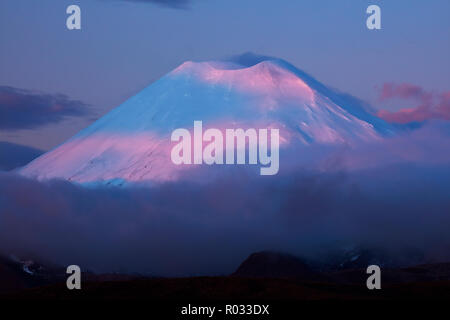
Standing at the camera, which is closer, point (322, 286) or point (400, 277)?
point (322, 286)
